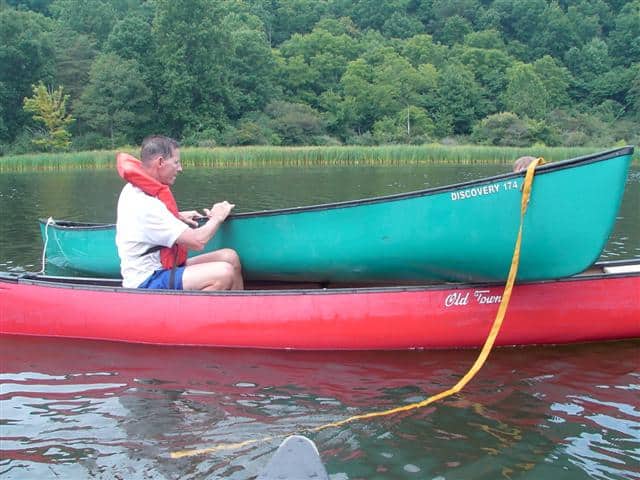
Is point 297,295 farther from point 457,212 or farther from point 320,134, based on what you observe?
point 320,134

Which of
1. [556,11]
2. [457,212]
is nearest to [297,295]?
[457,212]

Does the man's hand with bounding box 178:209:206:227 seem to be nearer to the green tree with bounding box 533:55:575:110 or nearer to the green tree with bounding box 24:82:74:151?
the green tree with bounding box 24:82:74:151

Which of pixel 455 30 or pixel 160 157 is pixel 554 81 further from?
pixel 160 157

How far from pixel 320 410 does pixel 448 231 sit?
163 cm

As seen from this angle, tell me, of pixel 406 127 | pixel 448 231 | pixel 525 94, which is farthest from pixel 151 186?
pixel 525 94

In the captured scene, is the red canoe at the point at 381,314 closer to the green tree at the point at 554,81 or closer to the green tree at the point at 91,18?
the green tree at the point at 554,81

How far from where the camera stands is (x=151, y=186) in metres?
5.05

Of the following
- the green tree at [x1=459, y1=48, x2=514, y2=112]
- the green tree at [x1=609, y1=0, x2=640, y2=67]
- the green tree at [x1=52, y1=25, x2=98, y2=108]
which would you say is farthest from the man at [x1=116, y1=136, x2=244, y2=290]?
the green tree at [x1=609, y1=0, x2=640, y2=67]

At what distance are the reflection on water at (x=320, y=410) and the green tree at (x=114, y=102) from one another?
43836mm

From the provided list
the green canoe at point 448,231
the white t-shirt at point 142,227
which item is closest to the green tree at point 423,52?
the green canoe at point 448,231

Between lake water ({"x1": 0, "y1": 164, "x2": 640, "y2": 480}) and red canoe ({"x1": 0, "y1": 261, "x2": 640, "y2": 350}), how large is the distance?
0.38 feet

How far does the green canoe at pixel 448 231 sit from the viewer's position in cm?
462

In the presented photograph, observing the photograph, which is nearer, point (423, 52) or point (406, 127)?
point (406, 127)

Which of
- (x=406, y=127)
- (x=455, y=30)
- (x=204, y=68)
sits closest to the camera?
(x=406, y=127)
